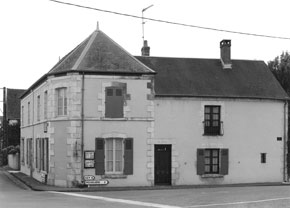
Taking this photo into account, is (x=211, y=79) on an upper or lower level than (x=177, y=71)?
lower

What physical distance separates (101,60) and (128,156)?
5.05 metres

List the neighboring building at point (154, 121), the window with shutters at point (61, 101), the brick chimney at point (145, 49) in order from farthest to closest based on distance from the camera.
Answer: the brick chimney at point (145, 49) → the window with shutters at point (61, 101) → the neighboring building at point (154, 121)

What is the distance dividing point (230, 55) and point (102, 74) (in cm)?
894

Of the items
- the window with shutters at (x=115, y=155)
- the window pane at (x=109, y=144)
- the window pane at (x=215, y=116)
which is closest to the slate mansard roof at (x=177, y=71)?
the window pane at (x=215, y=116)

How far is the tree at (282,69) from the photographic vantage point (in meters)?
38.0

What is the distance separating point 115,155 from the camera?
2473 cm

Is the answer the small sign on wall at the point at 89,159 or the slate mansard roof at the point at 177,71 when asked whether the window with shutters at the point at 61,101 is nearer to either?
the slate mansard roof at the point at 177,71

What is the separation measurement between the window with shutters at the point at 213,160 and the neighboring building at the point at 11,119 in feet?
76.0

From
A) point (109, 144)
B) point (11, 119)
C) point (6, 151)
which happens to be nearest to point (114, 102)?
point (109, 144)

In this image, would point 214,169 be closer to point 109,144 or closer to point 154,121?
point 154,121

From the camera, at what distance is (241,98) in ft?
89.2

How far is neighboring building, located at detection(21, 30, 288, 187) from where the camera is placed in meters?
24.4

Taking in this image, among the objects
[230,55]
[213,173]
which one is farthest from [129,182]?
[230,55]

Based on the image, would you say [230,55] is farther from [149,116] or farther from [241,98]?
[149,116]
